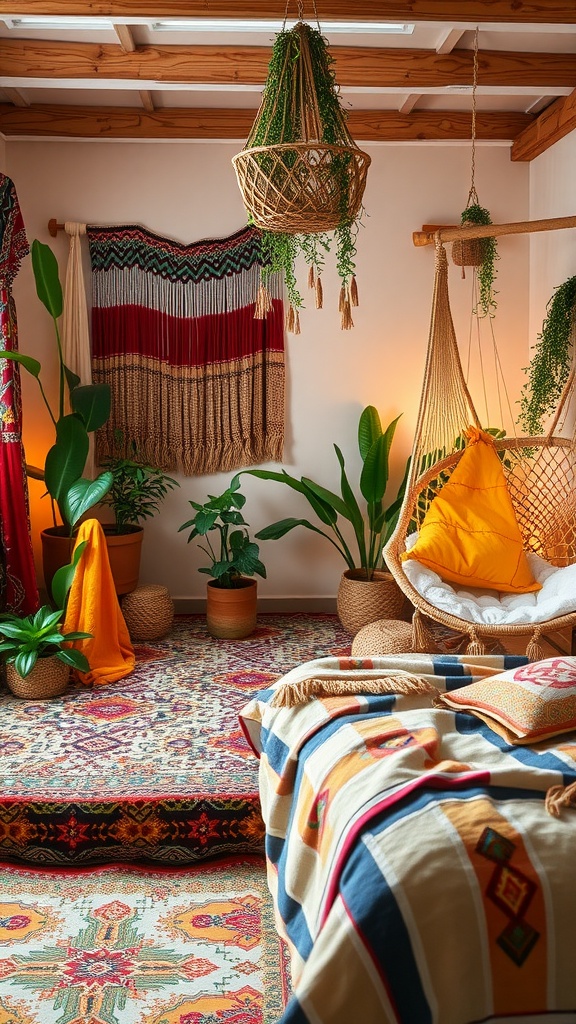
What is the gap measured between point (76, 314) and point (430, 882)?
12.3ft

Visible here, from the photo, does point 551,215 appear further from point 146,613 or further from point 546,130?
point 146,613

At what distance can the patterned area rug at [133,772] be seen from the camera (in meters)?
2.64

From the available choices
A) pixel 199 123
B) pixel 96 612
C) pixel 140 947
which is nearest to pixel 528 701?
pixel 140 947

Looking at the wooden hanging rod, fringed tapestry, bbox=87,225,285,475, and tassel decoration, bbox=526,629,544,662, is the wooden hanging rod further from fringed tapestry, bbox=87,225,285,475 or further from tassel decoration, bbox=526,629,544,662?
tassel decoration, bbox=526,629,544,662

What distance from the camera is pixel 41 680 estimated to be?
3416mm

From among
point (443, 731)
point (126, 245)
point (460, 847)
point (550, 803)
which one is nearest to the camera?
point (460, 847)

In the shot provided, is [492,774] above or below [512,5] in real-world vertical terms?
below

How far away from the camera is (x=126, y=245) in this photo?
4598 mm

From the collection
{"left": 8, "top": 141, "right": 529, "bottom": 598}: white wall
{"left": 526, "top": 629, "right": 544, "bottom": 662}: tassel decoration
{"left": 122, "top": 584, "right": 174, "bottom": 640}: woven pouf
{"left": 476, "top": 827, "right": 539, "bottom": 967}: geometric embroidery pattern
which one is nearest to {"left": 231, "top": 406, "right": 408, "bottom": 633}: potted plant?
{"left": 8, "top": 141, "right": 529, "bottom": 598}: white wall

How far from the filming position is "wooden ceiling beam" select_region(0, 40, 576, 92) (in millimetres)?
3648

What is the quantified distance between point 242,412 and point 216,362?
11.5 inches

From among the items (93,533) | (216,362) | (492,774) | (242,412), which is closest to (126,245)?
(216,362)

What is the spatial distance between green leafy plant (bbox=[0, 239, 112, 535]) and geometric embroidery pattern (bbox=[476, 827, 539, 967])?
2.62 metres

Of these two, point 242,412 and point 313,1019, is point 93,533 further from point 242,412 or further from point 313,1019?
point 313,1019
